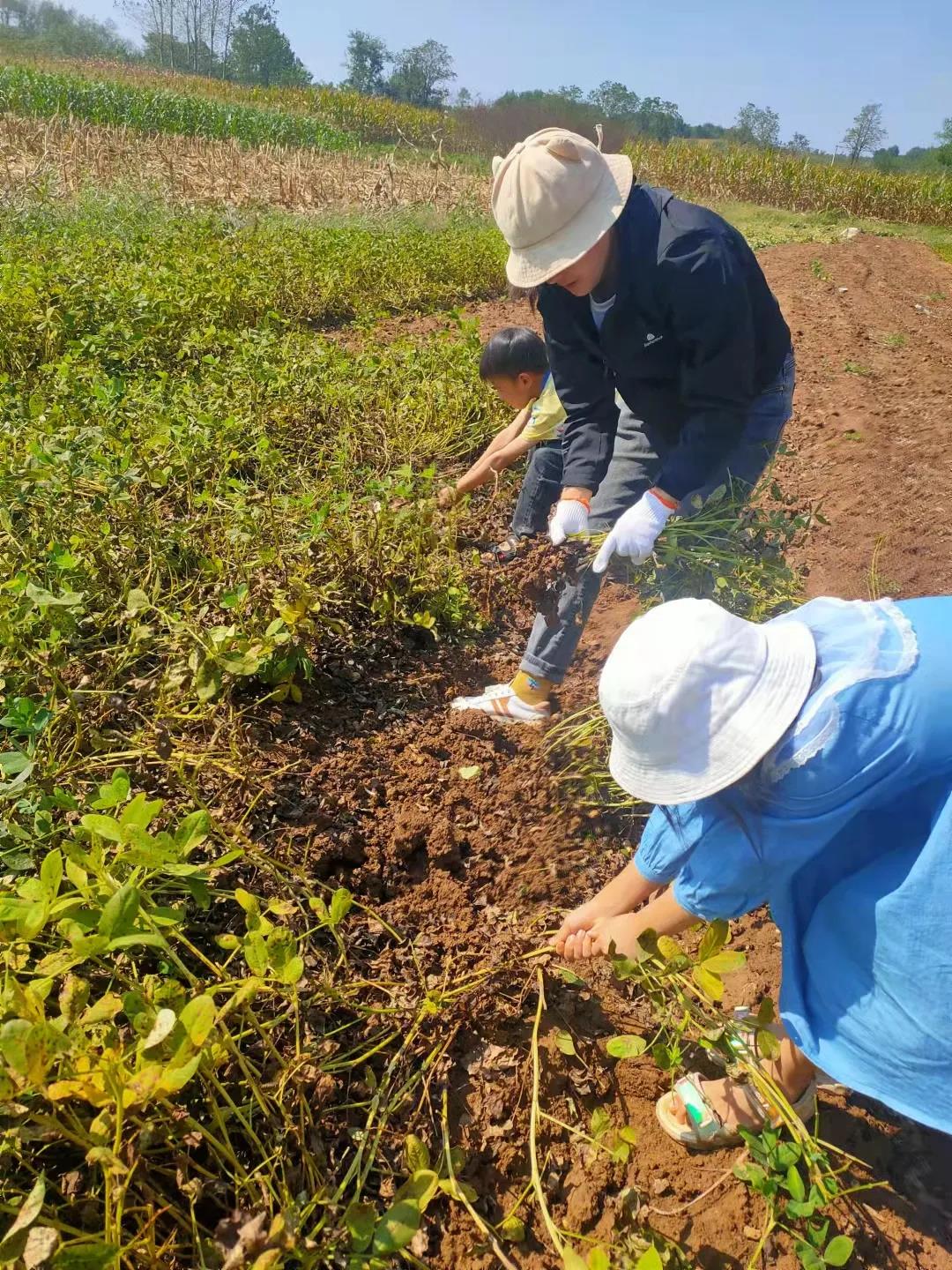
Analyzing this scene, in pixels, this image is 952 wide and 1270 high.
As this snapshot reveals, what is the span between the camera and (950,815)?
104cm

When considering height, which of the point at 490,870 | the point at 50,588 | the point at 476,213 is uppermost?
the point at 476,213

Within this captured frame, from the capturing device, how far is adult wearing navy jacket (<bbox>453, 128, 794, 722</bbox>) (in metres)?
1.74

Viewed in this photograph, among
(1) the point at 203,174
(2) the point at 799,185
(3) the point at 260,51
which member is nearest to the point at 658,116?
(3) the point at 260,51

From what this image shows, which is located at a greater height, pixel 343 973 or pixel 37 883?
pixel 37 883

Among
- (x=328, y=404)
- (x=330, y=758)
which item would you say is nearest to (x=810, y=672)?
(x=330, y=758)

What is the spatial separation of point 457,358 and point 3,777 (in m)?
3.34

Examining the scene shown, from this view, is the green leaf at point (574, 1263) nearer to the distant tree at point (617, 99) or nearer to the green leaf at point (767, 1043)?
the green leaf at point (767, 1043)

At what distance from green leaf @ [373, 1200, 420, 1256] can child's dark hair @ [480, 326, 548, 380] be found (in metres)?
2.53

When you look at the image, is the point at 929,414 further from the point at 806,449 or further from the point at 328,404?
the point at 328,404

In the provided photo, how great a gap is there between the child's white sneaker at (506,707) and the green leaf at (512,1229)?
4.20ft

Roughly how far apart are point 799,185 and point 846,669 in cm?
2301

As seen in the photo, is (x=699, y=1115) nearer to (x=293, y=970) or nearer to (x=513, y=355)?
(x=293, y=970)

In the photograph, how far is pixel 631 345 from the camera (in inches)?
75.3

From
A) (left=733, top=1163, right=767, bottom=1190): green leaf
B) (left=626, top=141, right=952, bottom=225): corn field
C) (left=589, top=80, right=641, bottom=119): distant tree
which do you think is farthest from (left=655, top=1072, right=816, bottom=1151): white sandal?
(left=589, top=80, right=641, bottom=119): distant tree
